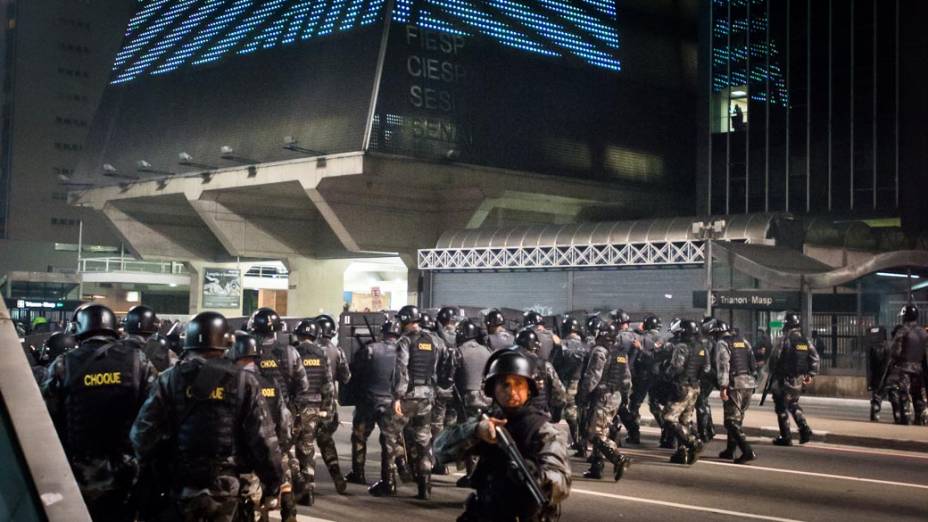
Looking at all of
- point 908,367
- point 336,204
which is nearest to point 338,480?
point 908,367

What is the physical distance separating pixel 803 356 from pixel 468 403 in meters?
5.96

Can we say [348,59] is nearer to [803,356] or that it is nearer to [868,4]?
[868,4]

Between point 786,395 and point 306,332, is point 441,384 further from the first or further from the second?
point 786,395

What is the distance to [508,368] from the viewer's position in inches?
215

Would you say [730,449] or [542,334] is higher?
[542,334]

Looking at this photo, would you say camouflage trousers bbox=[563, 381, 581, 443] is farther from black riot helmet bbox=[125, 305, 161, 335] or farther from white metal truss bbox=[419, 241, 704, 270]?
white metal truss bbox=[419, 241, 704, 270]

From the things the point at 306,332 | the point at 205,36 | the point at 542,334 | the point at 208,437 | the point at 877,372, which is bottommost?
the point at 877,372

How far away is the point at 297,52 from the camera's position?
42.2 meters

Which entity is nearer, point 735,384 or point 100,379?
point 100,379

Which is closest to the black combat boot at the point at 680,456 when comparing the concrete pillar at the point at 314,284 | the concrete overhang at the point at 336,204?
the concrete overhang at the point at 336,204

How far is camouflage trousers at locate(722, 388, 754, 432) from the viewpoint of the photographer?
Result: 48.2 feet

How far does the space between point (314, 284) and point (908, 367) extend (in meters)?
33.9

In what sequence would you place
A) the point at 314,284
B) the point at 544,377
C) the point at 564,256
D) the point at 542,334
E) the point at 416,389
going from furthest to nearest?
the point at 314,284 → the point at 564,256 → the point at 542,334 → the point at 416,389 → the point at 544,377

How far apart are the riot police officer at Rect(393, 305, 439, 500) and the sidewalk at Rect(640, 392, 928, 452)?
25.0ft
